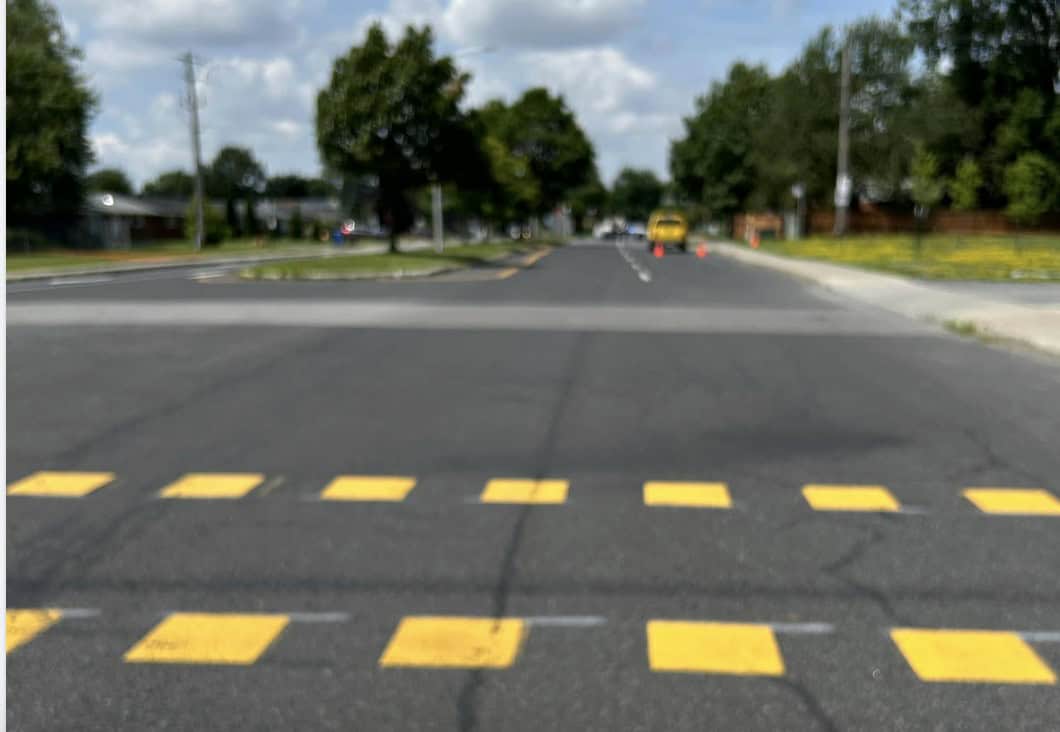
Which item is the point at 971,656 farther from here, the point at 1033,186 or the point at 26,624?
the point at 1033,186

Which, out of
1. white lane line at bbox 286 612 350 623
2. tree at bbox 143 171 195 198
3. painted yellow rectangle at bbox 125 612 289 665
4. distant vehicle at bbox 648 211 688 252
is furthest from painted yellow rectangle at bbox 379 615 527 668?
tree at bbox 143 171 195 198

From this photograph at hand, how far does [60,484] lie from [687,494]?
10.9ft

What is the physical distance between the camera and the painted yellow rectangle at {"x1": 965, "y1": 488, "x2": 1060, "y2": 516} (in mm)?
5234

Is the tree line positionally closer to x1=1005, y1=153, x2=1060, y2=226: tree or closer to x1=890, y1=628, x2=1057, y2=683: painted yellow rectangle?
x1=1005, y1=153, x2=1060, y2=226: tree

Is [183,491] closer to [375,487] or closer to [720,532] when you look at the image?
[375,487]

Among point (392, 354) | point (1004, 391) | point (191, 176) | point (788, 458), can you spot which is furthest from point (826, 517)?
point (191, 176)

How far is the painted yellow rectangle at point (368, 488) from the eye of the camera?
5484mm

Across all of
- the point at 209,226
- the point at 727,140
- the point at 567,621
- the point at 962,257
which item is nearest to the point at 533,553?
the point at 567,621

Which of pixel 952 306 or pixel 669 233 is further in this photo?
pixel 669 233

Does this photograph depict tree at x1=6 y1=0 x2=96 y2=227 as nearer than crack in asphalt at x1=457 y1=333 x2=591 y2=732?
No

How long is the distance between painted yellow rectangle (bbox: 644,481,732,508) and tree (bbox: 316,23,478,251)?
28062mm

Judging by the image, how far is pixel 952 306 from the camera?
16828 mm

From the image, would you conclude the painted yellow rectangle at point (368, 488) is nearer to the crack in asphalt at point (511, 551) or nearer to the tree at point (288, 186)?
the crack in asphalt at point (511, 551)

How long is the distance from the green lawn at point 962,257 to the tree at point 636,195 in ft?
433
